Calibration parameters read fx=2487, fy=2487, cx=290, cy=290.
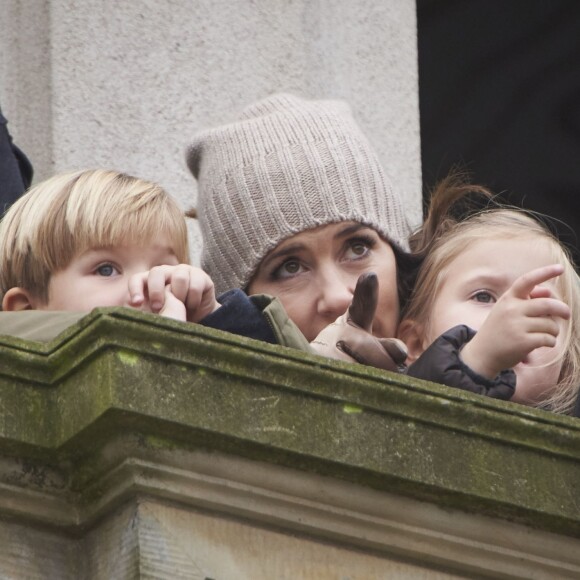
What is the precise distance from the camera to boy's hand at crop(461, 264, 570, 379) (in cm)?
466

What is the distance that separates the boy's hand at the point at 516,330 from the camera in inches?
183

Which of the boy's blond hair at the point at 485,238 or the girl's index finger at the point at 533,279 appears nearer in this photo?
the girl's index finger at the point at 533,279

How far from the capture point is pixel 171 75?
21.2 feet

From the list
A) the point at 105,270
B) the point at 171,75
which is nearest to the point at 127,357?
the point at 105,270

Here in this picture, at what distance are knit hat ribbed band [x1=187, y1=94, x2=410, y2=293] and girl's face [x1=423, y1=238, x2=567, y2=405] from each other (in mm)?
404

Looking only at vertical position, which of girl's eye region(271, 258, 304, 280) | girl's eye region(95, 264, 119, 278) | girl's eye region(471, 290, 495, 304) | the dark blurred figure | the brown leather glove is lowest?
the brown leather glove

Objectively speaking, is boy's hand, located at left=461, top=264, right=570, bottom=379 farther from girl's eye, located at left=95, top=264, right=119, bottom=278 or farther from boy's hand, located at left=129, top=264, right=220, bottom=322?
girl's eye, located at left=95, top=264, right=119, bottom=278

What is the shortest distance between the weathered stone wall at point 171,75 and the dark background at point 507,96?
1207 mm

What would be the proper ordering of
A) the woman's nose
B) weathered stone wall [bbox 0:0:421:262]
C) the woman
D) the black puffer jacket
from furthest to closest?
1. weathered stone wall [bbox 0:0:421:262]
2. the woman
3. the woman's nose
4. the black puffer jacket

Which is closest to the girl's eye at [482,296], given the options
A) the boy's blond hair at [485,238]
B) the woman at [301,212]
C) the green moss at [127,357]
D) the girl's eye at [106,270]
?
the boy's blond hair at [485,238]

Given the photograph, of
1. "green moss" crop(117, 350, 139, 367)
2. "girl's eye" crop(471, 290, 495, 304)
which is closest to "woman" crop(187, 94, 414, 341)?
"girl's eye" crop(471, 290, 495, 304)

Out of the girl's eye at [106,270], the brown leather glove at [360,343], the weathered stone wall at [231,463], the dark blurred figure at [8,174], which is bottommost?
the weathered stone wall at [231,463]

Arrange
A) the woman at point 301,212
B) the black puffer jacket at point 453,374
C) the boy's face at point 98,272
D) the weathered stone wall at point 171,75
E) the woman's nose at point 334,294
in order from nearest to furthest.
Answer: the black puffer jacket at point 453,374, the boy's face at point 98,272, the woman's nose at point 334,294, the woman at point 301,212, the weathered stone wall at point 171,75

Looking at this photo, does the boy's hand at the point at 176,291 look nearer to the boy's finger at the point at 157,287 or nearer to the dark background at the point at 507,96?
the boy's finger at the point at 157,287
